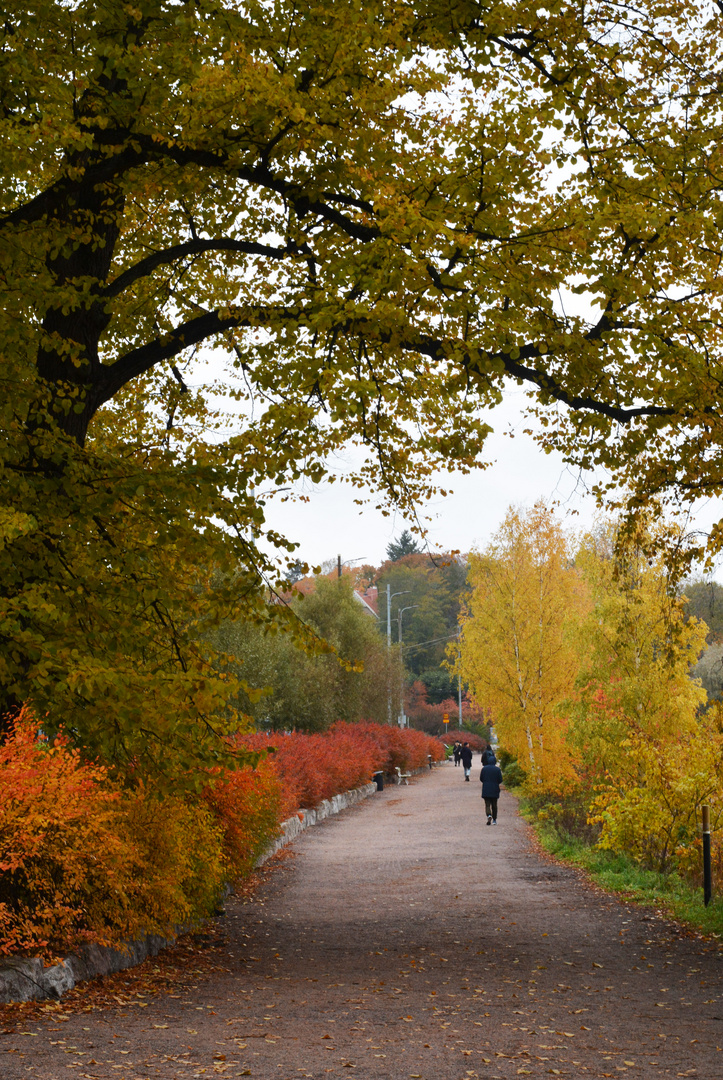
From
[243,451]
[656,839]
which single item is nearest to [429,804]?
[656,839]

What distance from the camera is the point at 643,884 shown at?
13.1 m

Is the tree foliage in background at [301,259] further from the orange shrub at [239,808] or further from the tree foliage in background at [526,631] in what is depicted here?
the tree foliage in background at [526,631]

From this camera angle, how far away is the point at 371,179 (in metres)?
8.42

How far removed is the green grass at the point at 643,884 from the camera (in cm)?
1059

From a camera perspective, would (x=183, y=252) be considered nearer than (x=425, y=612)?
Yes

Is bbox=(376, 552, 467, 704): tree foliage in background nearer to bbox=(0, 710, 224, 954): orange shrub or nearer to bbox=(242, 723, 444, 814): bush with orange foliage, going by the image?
bbox=(242, 723, 444, 814): bush with orange foliage

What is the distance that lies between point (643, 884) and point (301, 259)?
30.1ft

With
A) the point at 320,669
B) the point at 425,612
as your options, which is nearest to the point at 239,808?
the point at 320,669

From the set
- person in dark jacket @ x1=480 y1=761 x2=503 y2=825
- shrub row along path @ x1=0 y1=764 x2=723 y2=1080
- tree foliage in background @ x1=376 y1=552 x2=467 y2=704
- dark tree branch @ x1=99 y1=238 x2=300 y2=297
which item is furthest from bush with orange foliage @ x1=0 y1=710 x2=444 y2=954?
tree foliage in background @ x1=376 y1=552 x2=467 y2=704

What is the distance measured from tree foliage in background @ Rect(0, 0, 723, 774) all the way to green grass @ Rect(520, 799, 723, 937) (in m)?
4.74

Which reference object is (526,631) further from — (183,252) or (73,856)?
(73,856)

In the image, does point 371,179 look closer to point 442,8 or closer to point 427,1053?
point 442,8

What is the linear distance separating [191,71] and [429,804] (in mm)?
23505

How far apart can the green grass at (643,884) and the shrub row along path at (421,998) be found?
31 centimetres
